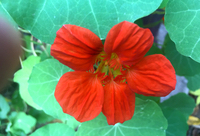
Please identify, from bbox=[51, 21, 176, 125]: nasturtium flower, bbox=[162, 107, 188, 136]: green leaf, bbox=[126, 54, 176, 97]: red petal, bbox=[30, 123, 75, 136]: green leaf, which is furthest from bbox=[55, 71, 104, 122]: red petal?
bbox=[162, 107, 188, 136]: green leaf

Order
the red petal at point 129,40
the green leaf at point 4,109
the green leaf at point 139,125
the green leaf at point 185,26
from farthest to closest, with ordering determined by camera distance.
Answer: the green leaf at point 4,109, the green leaf at point 139,125, the green leaf at point 185,26, the red petal at point 129,40

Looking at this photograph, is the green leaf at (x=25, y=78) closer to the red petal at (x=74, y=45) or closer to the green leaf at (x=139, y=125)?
the green leaf at (x=139, y=125)

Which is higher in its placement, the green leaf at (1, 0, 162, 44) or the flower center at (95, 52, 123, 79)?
the green leaf at (1, 0, 162, 44)

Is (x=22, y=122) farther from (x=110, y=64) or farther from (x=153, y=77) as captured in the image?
(x=153, y=77)

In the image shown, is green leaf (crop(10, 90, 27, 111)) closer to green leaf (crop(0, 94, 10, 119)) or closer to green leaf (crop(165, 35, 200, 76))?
green leaf (crop(0, 94, 10, 119))

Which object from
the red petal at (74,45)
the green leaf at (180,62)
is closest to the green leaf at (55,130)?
the red petal at (74,45)

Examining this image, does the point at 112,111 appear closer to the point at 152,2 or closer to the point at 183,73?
the point at 152,2
